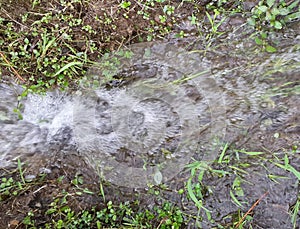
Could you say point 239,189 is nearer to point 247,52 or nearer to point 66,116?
point 247,52

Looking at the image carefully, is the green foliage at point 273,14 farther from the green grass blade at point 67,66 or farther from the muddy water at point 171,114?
the green grass blade at point 67,66

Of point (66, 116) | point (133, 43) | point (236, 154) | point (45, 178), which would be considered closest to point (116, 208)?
point (45, 178)

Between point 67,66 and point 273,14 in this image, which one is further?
point 67,66

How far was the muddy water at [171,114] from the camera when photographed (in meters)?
2.27

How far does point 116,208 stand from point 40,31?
1.41 metres

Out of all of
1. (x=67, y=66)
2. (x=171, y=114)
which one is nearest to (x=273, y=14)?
(x=171, y=114)

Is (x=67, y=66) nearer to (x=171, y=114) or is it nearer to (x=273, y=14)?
(x=171, y=114)

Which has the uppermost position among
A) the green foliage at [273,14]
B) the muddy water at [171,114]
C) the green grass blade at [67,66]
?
the green grass blade at [67,66]

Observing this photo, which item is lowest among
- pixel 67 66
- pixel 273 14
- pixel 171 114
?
pixel 171 114

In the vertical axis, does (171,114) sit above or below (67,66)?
below

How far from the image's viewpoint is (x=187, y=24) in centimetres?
237

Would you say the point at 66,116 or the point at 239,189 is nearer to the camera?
the point at 239,189

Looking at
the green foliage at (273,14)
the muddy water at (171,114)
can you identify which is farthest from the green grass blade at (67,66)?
the green foliage at (273,14)

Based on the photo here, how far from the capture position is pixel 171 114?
7.93 ft
